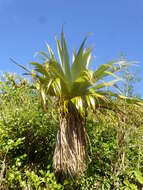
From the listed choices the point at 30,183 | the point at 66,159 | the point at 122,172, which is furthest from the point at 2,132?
the point at 122,172

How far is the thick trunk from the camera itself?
8.38ft

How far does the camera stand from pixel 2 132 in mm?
2764

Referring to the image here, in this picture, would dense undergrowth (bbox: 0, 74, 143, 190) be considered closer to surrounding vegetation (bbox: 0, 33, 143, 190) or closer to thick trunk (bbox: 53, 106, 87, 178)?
surrounding vegetation (bbox: 0, 33, 143, 190)

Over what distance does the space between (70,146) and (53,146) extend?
25.9 inches

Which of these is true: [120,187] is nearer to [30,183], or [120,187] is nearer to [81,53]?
[30,183]

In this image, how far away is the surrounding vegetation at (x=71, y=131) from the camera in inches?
103

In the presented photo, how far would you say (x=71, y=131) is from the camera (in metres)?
2.67

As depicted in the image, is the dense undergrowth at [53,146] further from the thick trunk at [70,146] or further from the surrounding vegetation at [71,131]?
the thick trunk at [70,146]

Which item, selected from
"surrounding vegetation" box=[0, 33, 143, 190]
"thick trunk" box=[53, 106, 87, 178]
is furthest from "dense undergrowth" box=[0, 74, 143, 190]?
"thick trunk" box=[53, 106, 87, 178]

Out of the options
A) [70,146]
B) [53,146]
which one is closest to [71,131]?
[70,146]

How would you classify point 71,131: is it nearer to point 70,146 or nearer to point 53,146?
point 70,146

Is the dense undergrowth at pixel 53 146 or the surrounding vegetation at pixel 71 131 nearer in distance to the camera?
the surrounding vegetation at pixel 71 131

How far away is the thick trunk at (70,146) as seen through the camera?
8.38 feet

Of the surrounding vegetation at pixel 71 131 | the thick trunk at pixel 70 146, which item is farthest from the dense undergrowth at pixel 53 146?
the thick trunk at pixel 70 146
